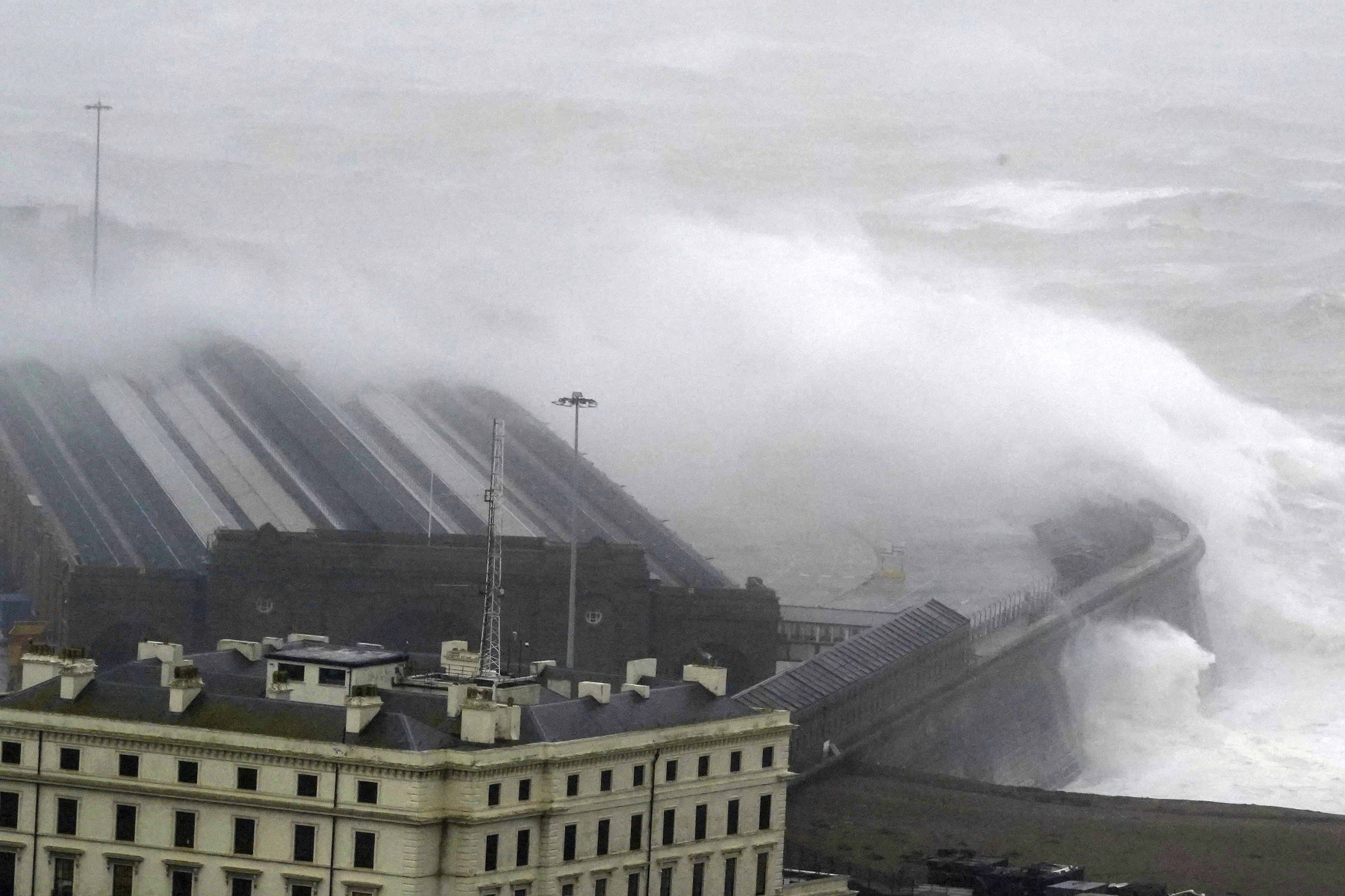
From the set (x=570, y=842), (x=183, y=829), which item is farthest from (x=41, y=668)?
(x=570, y=842)

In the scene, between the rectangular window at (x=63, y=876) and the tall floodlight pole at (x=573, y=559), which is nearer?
the rectangular window at (x=63, y=876)

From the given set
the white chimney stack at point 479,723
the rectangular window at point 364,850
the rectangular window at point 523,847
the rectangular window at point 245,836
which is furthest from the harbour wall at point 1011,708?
the rectangular window at point 364,850

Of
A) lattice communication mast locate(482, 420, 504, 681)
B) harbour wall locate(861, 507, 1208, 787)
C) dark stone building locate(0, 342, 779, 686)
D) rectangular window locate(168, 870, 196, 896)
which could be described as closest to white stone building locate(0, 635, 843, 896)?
rectangular window locate(168, 870, 196, 896)

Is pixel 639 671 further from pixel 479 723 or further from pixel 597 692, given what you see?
pixel 479 723

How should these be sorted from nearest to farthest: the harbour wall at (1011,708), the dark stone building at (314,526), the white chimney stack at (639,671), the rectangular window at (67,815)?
the rectangular window at (67,815), the white chimney stack at (639,671), the harbour wall at (1011,708), the dark stone building at (314,526)

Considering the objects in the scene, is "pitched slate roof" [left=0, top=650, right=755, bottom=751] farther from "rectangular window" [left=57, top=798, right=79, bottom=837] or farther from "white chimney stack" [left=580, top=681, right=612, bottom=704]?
"rectangular window" [left=57, top=798, right=79, bottom=837]

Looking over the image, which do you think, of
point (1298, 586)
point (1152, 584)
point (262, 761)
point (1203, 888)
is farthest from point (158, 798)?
point (1298, 586)

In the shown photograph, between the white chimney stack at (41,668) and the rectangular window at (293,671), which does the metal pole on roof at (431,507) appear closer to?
the white chimney stack at (41,668)
